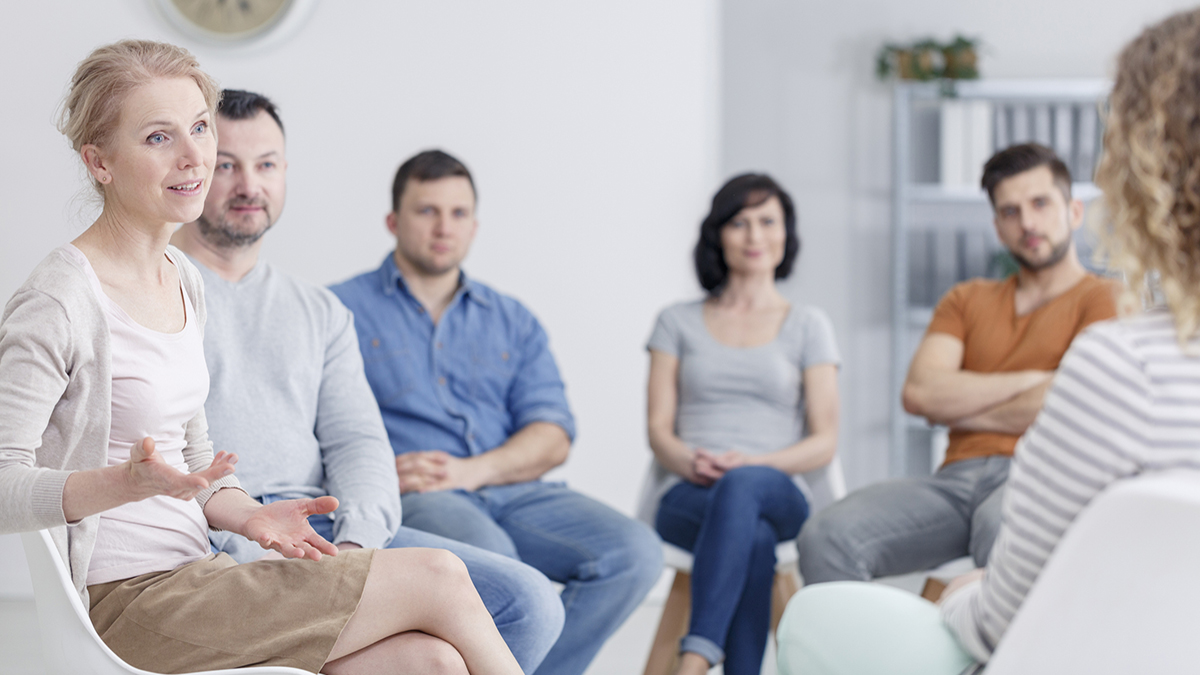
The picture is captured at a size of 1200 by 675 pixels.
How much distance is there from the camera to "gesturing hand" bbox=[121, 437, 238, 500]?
87 centimetres

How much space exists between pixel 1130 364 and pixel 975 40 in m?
3.42

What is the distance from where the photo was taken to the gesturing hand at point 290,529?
3.47 ft

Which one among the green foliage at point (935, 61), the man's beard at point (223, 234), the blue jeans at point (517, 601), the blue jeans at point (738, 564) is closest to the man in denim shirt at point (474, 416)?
the blue jeans at point (738, 564)

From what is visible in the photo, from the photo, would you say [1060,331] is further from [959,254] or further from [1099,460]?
[959,254]

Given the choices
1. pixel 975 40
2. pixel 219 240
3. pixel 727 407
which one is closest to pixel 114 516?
pixel 219 240

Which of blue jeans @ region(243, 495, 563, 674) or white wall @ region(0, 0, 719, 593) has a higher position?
white wall @ region(0, 0, 719, 593)

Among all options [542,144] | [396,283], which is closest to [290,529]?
[396,283]

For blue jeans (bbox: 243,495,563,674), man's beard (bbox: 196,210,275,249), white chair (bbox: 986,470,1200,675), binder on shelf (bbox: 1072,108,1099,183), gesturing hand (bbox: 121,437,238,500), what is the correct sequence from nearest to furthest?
white chair (bbox: 986,470,1200,675)
gesturing hand (bbox: 121,437,238,500)
blue jeans (bbox: 243,495,563,674)
man's beard (bbox: 196,210,275,249)
binder on shelf (bbox: 1072,108,1099,183)

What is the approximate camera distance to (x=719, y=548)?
1870 mm

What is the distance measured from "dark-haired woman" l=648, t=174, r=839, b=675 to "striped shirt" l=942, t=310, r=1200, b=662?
3.67ft

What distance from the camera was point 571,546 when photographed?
5.92 feet

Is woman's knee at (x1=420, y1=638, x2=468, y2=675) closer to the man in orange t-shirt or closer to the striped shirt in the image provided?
the striped shirt

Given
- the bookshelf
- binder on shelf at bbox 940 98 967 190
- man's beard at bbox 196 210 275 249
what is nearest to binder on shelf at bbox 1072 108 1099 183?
the bookshelf

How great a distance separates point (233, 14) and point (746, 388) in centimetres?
Result: 193
